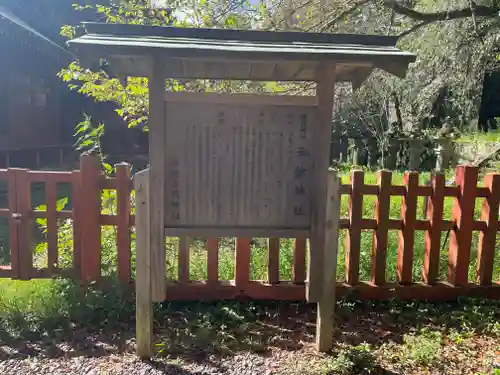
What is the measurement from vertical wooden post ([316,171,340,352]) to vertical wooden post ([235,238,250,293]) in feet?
3.29

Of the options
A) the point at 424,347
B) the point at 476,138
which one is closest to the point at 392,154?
the point at 476,138

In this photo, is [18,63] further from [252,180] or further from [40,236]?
[252,180]

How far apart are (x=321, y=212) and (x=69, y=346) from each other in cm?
218

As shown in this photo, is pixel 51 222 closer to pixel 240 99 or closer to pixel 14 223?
pixel 14 223

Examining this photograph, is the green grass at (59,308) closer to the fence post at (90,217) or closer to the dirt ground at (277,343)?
the dirt ground at (277,343)

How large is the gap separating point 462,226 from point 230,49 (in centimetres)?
291

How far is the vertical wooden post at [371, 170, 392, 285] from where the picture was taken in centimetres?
428

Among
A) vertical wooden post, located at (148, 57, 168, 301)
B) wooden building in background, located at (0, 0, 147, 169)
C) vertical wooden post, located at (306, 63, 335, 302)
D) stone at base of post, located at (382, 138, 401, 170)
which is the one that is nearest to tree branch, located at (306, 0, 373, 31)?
vertical wooden post, located at (306, 63, 335, 302)

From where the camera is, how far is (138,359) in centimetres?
339

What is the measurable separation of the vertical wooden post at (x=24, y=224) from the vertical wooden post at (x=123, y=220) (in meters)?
0.85

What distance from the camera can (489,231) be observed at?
174 inches

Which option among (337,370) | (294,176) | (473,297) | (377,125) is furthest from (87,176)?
(377,125)

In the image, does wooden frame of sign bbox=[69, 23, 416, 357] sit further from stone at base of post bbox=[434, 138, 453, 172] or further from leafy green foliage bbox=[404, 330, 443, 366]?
stone at base of post bbox=[434, 138, 453, 172]

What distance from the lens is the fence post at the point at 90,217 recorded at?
4195mm
